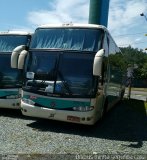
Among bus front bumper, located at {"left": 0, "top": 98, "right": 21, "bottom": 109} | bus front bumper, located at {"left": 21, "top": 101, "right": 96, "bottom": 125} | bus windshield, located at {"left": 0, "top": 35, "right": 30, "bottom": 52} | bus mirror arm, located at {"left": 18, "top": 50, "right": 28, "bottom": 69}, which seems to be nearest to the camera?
bus front bumper, located at {"left": 21, "top": 101, "right": 96, "bottom": 125}

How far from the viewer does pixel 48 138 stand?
33.2 ft

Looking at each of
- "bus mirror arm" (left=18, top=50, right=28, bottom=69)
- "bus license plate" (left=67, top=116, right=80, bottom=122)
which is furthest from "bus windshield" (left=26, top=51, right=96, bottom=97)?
"bus license plate" (left=67, top=116, right=80, bottom=122)

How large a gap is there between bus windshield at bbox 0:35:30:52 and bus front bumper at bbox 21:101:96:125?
3.22m

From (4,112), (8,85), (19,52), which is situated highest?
(19,52)

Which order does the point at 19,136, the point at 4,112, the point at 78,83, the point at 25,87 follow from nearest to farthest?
the point at 19,136 → the point at 78,83 → the point at 25,87 → the point at 4,112

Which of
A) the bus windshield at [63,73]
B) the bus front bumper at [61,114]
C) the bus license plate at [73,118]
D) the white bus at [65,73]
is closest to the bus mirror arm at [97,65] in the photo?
the white bus at [65,73]

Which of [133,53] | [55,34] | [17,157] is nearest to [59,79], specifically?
[55,34]

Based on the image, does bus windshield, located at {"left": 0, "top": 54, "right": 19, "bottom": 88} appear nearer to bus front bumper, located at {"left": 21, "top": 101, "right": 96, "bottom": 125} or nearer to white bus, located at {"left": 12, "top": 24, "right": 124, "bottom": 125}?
white bus, located at {"left": 12, "top": 24, "right": 124, "bottom": 125}

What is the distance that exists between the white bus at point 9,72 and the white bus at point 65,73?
4.16ft

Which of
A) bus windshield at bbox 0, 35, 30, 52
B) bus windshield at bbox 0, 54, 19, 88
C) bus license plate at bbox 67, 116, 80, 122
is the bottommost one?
bus license plate at bbox 67, 116, 80, 122

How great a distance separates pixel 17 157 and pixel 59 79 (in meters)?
3.94

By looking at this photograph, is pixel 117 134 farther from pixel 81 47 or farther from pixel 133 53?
pixel 133 53

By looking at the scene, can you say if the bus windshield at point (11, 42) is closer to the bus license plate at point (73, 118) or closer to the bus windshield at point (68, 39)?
the bus windshield at point (68, 39)

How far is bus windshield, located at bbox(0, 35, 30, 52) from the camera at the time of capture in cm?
1413
